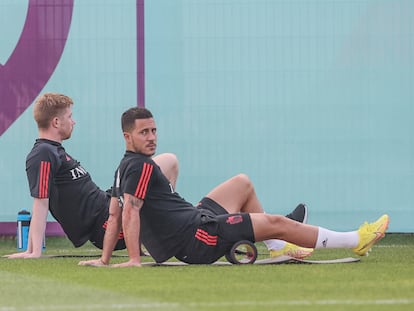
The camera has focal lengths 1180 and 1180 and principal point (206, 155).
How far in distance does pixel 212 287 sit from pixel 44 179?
2.29 metres

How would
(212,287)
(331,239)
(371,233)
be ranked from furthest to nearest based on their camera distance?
(371,233), (331,239), (212,287)

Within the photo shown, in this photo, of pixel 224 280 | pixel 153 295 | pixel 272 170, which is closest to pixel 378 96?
pixel 272 170

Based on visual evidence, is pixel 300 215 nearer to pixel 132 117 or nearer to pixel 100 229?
pixel 132 117

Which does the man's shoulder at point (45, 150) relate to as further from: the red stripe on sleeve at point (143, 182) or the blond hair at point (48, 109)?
the red stripe on sleeve at point (143, 182)

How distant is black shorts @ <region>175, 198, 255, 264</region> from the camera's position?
19.6 feet

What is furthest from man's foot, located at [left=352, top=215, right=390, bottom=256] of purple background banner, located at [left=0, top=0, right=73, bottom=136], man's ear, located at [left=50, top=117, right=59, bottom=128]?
purple background banner, located at [left=0, top=0, right=73, bottom=136]

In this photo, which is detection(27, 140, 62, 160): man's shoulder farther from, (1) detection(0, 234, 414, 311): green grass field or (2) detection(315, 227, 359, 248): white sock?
(2) detection(315, 227, 359, 248): white sock

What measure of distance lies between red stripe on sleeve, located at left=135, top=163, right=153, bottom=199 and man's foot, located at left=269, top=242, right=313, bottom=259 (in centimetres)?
92

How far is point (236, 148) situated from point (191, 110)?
442 mm

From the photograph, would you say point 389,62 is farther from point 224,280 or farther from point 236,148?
point 224,280

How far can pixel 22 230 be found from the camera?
8531mm

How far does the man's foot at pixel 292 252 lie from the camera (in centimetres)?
642

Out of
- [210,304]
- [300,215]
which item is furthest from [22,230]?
[210,304]

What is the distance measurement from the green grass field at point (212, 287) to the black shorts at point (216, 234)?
9 cm
